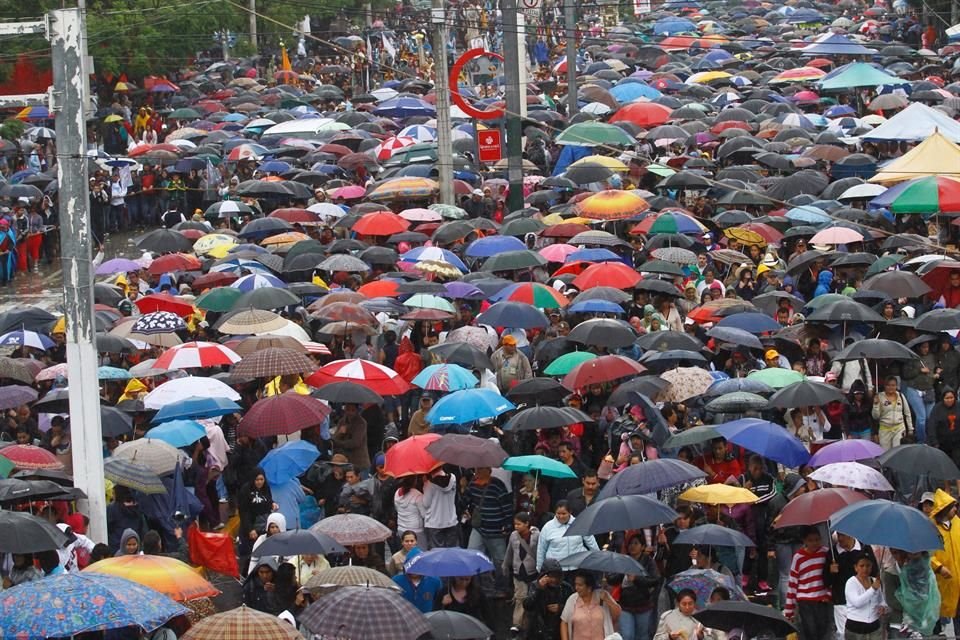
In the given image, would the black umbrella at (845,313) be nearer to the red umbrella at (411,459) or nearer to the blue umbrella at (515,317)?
the blue umbrella at (515,317)

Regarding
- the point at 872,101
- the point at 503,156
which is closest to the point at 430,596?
the point at 503,156

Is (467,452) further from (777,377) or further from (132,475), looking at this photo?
(777,377)

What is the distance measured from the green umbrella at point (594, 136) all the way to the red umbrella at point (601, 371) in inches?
545

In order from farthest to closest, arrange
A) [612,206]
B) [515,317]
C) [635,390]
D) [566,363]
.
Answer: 1. [612,206]
2. [515,317]
3. [566,363]
4. [635,390]

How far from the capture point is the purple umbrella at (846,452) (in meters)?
14.5

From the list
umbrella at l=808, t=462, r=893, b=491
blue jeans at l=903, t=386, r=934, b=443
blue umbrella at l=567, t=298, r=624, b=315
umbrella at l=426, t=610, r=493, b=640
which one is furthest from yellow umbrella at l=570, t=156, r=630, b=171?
umbrella at l=426, t=610, r=493, b=640

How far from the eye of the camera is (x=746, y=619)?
11297 mm

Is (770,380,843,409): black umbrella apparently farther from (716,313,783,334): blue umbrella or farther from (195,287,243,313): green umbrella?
(195,287,243,313): green umbrella

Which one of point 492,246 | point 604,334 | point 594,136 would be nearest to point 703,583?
point 604,334

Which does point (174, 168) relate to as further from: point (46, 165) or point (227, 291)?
point (227, 291)

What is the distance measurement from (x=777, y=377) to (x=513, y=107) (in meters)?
14.4

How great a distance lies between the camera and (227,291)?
21031mm

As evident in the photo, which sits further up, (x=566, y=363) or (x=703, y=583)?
(x=566, y=363)

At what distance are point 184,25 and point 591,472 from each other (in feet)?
123
